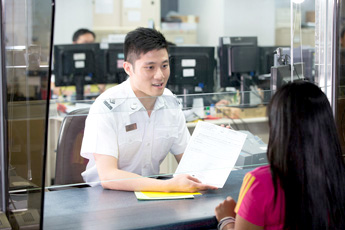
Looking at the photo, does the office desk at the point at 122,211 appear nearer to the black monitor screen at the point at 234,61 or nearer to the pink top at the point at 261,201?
the pink top at the point at 261,201

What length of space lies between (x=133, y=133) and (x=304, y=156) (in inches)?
26.4

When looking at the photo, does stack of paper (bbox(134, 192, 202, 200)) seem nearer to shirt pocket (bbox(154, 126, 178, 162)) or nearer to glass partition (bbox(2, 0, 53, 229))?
shirt pocket (bbox(154, 126, 178, 162))

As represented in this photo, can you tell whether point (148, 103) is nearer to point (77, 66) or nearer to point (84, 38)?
point (77, 66)

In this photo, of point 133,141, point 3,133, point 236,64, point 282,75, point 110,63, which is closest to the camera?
point 3,133

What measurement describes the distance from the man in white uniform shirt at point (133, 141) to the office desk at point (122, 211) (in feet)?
0.19

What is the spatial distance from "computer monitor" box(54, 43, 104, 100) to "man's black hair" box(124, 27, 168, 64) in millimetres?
2102

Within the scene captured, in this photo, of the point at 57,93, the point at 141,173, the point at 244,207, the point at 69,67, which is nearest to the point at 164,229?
the point at 244,207

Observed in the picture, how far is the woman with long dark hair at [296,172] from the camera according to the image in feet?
3.67

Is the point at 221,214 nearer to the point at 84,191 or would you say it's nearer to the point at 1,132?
the point at 84,191

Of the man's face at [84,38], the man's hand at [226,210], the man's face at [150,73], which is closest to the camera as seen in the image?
the man's hand at [226,210]

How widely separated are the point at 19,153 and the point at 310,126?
0.78 meters

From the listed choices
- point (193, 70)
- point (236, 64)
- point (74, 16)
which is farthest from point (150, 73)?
point (74, 16)

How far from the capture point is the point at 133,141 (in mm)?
1651

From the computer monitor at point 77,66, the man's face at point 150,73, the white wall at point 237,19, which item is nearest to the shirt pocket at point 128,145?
the man's face at point 150,73
